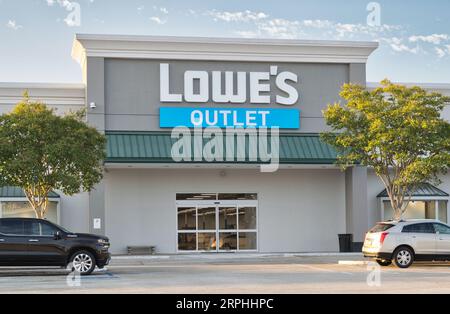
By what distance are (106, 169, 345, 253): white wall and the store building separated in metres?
0.05

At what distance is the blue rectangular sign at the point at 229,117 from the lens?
3384 centimetres

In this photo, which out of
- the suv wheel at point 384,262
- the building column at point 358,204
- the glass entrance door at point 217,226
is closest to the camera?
the suv wheel at point 384,262

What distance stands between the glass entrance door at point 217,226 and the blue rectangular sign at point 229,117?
363 cm

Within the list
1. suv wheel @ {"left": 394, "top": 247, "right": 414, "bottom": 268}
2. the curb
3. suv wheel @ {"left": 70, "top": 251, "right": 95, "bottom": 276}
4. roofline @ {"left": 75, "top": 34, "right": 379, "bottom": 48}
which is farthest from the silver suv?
roofline @ {"left": 75, "top": 34, "right": 379, "bottom": 48}

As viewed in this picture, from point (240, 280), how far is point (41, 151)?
9.83 meters

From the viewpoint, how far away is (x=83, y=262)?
2236 cm

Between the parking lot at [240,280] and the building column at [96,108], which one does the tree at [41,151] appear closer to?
the parking lot at [240,280]

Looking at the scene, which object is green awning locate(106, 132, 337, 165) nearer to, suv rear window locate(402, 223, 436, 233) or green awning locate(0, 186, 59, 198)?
green awning locate(0, 186, 59, 198)

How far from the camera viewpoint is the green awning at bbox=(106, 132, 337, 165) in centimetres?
3266

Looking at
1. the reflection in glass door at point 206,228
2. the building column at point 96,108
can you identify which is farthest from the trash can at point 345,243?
the building column at point 96,108

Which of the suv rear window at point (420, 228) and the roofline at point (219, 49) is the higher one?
the roofline at point (219, 49)

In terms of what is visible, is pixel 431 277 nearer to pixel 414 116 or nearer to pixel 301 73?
pixel 414 116

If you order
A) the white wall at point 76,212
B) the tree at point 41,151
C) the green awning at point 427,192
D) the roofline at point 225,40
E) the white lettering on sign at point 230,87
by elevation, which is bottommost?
the white wall at point 76,212

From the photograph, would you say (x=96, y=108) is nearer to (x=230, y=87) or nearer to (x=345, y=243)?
(x=230, y=87)
